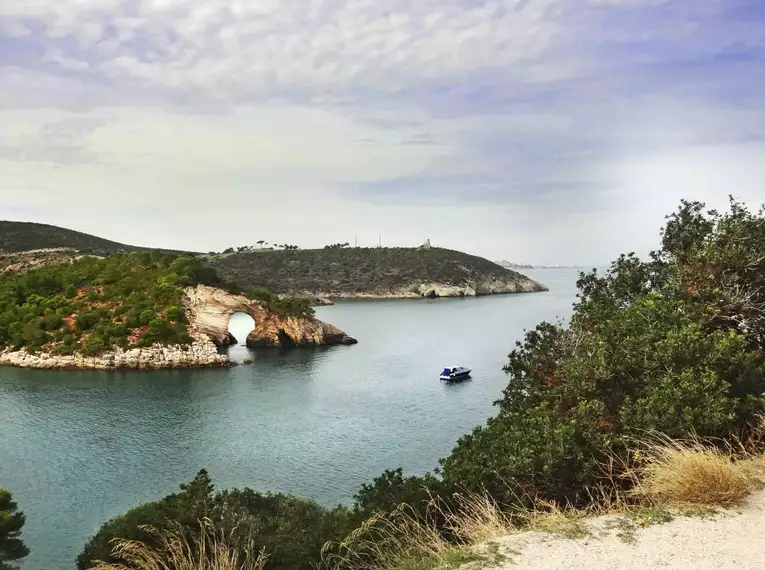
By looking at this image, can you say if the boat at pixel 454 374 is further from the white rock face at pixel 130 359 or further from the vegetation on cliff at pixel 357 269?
the vegetation on cliff at pixel 357 269

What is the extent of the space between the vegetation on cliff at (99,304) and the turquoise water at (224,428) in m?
5.50

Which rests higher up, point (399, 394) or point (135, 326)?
point (135, 326)

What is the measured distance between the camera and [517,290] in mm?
164375

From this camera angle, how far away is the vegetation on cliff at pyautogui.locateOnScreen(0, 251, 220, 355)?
5309 centimetres

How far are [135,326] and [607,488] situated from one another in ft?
174

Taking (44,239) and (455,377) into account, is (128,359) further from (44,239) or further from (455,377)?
(44,239)

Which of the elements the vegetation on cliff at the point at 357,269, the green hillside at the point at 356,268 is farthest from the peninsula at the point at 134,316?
the green hillside at the point at 356,268

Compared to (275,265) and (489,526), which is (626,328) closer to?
(489,526)

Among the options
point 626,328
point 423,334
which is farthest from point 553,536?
point 423,334

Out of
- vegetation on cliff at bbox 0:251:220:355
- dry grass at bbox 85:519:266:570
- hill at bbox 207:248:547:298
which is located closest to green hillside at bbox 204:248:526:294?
hill at bbox 207:248:547:298

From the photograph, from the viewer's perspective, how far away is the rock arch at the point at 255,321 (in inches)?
2398

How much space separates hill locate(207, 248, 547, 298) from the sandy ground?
122 m

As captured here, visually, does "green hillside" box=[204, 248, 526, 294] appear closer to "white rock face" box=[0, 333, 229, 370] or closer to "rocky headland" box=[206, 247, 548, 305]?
"rocky headland" box=[206, 247, 548, 305]

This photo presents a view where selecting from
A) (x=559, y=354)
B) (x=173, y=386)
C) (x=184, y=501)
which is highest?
(x=559, y=354)
